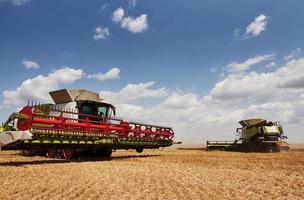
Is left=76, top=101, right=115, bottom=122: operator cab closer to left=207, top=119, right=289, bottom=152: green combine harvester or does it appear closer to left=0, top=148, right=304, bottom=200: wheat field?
left=0, top=148, right=304, bottom=200: wheat field

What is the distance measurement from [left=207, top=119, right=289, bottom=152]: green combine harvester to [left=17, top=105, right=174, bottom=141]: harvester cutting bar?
44.2 feet

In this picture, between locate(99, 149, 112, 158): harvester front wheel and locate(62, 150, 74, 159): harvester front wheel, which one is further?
locate(99, 149, 112, 158): harvester front wheel

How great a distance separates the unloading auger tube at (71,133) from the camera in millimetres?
12180

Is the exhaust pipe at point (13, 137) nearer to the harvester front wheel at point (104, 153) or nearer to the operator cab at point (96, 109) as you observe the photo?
the operator cab at point (96, 109)

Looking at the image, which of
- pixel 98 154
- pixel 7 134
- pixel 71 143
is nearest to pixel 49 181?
pixel 7 134

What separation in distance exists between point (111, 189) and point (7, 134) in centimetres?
621

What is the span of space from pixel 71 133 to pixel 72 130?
20 cm

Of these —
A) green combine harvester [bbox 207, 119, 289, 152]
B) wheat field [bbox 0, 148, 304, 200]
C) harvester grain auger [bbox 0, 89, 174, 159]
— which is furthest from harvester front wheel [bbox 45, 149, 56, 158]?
green combine harvester [bbox 207, 119, 289, 152]

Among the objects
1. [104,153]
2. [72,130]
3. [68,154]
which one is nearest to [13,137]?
[72,130]

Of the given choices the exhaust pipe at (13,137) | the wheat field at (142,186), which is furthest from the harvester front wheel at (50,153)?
the wheat field at (142,186)

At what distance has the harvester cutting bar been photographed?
1231 centimetres

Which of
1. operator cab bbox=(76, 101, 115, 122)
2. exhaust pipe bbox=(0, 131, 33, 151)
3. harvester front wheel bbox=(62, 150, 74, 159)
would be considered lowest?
harvester front wheel bbox=(62, 150, 74, 159)

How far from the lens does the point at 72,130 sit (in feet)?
44.9

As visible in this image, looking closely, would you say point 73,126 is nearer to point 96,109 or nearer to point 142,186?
point 96,109
